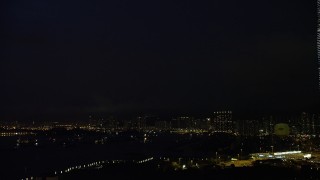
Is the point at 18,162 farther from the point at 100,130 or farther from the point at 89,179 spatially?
the point at 100,130

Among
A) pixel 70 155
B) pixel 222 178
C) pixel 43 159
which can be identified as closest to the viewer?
pixel 222 178

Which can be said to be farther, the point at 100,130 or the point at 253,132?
the point at 100,130

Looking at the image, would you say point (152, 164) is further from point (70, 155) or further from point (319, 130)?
point (319, 130)

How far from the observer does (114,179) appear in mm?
11711

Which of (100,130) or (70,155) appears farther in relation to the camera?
(100,130)

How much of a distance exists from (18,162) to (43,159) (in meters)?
1.50

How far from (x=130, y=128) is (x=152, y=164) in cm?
3362

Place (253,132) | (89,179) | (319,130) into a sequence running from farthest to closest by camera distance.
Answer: (253,132) → (319,130) → (89,179)

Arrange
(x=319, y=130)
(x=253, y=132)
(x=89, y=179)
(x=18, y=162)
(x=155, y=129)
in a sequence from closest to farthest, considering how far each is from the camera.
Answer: (x=89, y=179) < (x=18, y=162) < (x=319, y=130) < (x=253, y=132) < (x=155, y=129)

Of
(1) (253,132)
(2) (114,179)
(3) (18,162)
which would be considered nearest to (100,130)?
(1) (253,132)

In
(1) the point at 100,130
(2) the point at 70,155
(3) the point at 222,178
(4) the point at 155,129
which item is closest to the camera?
(3) the point at 222,178

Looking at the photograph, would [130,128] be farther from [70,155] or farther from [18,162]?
[18,162]

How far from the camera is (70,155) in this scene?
22703 mm

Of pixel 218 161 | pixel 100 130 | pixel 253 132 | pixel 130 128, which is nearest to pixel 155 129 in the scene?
pixel 130 128
